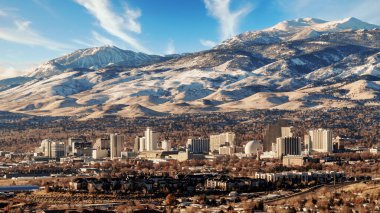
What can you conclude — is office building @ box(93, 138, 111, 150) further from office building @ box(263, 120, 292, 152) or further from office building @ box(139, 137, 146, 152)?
office building @ box(263, 120, 292, 152)

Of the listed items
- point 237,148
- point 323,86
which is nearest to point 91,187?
point 237,148

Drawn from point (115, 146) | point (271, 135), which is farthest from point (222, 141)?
point (115, 146)

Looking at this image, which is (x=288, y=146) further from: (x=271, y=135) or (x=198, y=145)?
(x=198, y=145)

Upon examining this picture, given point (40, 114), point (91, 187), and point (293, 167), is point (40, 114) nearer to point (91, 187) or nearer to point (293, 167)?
point (293, 167)

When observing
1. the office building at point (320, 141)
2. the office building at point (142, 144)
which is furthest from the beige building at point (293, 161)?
the office building at point (142, 144)

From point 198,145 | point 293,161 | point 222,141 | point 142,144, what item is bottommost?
point 293,161
